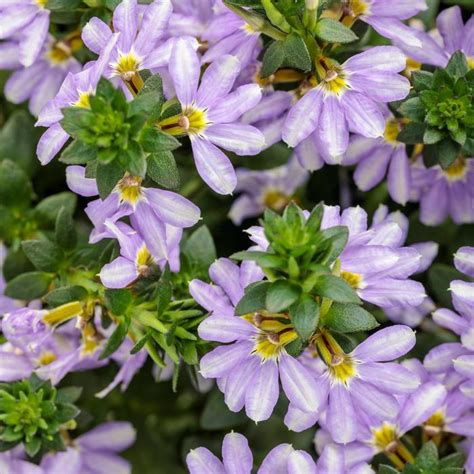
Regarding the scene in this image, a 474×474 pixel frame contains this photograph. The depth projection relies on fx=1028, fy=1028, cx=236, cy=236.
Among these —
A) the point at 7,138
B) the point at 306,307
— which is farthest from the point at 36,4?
the point at 306,307

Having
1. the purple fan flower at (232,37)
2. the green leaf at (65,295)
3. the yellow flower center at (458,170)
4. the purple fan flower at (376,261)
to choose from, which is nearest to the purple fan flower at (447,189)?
the yellow flower center at (458,170)

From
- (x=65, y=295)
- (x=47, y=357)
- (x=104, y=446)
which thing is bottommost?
(x=104, y=446)

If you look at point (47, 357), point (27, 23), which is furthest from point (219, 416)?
point (27, 23)

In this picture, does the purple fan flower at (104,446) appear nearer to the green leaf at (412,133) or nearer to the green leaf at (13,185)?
the green leaf at (13,185)

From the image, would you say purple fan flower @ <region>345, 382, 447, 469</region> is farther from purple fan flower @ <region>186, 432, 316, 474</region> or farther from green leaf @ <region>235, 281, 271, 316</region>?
green leaf @ <region>235, 281, 271, 316</region>

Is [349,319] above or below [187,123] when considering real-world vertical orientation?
below

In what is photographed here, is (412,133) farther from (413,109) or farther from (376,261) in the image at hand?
(376,261)
